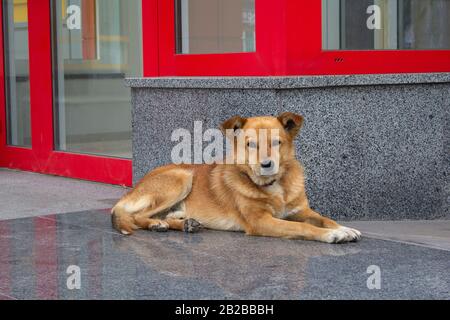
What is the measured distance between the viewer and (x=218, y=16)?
8227 mm

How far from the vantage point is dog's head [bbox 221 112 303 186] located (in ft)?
21.5

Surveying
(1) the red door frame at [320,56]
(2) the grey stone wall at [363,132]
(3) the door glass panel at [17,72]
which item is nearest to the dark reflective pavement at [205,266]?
(2) the grey stone wall at [363,132]

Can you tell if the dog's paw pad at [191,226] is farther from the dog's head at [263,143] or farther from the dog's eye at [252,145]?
the dog's eye at [252,145]

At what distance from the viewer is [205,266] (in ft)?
18.9

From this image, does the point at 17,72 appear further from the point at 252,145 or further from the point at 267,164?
the point at 267,164

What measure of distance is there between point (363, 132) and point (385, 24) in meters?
1.13

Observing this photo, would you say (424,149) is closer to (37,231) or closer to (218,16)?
(218,16)

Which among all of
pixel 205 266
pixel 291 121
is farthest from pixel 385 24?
pixel 205 266

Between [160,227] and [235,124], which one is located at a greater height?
[235,124]

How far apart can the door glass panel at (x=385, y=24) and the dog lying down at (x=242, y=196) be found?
1.44 m

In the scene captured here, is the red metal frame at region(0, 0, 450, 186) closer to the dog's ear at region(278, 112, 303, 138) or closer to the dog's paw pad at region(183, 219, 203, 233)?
the dog's ear at region(278, 112, 303, 138)

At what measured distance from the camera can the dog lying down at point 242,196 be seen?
6555 mm
